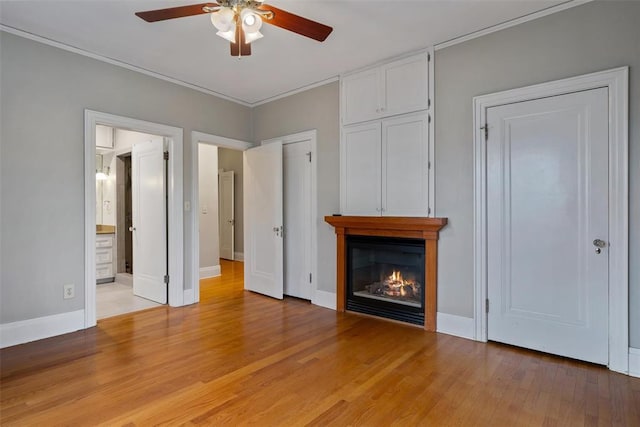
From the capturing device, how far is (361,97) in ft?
12.3

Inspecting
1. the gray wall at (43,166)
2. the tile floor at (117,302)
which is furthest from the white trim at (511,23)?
the tile floor at (117,302)

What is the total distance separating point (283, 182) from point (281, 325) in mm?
1959

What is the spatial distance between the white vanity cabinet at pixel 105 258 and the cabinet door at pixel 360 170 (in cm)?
399

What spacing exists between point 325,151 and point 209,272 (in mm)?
3361

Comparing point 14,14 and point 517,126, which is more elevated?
point 14,14

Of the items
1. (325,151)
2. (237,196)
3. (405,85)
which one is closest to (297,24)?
(405,85)

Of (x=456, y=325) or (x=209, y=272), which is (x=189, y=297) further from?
(x=456, y=325)

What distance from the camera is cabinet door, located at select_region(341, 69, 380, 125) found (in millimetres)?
3623

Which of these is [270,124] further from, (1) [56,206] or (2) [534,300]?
(2) [534,300]

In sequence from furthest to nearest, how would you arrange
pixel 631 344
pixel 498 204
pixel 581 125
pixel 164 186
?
pixel 164 186, pixel 498 204, pixel 581 125, pixel 631 344

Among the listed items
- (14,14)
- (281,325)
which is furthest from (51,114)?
(281,325)

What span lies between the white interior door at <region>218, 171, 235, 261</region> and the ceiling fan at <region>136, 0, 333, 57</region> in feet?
19.6

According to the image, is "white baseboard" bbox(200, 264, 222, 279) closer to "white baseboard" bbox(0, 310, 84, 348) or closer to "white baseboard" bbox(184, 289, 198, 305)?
"white baseboard" bbox(184, 289, 198, 305)

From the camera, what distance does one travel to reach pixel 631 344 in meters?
2.34
